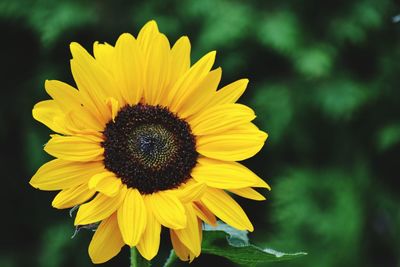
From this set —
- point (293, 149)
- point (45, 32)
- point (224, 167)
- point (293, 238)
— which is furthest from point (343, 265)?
point (224, 167)

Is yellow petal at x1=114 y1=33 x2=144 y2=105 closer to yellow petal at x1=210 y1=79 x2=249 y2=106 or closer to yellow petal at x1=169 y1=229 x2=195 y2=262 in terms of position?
yellow petal at x1=210 y1=79 x2=249 y2=106

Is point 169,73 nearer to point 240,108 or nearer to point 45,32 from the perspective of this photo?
point 240,108

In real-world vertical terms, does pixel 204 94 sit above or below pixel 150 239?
above

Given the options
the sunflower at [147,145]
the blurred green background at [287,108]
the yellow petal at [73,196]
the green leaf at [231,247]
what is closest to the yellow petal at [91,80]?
the sunflower at [147,145]

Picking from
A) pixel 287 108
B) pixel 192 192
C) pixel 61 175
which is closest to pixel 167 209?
pixel 192 192

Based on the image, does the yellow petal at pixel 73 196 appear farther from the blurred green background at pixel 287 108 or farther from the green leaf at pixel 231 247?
the blurred green background at pixel 287 108

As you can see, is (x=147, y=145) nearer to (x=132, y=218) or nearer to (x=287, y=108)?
(x=132, y=218)

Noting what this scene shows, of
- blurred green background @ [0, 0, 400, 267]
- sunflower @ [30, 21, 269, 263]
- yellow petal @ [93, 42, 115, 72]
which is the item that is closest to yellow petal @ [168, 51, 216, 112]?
sunflower @ [30, 21, 269, 263]
